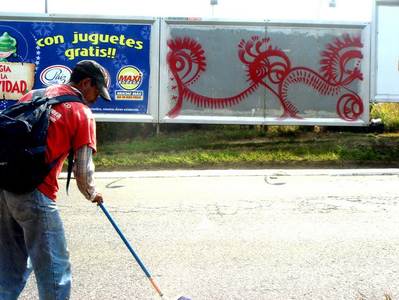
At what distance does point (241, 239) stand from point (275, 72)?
8933mm

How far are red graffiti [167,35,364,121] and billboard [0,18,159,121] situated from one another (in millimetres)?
665

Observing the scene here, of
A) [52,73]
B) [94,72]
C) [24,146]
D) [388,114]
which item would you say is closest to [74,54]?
[52,73]

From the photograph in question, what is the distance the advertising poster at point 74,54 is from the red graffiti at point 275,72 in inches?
34.1

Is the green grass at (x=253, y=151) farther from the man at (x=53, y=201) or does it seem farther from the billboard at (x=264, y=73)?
the man at (x=53, y=201)

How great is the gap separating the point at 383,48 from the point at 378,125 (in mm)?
2166

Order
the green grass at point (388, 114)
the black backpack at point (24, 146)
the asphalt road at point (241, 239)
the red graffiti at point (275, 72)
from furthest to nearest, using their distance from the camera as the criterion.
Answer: the green grass at point (388, 114) < the red graffiti at point (275, 72) < the asphalt road at point (241, 239) < the black backpack at point (24, 146)

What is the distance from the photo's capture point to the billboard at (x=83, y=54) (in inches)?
553

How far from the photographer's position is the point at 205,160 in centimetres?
1134

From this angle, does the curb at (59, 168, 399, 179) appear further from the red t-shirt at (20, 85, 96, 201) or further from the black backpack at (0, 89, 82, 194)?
the black backpack at (0, 89, 82, 194)

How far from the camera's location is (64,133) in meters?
3.11

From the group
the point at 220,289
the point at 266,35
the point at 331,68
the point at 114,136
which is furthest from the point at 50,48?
the point at 220,289

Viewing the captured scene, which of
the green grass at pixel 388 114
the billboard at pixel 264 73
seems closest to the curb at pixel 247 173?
the billboard at pixel 264 73

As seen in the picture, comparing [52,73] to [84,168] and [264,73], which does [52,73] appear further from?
[84,168]

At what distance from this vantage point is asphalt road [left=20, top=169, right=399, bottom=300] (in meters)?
4.46
